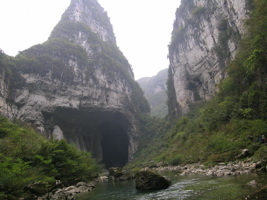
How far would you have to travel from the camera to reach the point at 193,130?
2802 cm

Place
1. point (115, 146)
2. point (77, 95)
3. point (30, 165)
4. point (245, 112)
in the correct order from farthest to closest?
point (115, 146)
point (77, 95)
point (245, 112)
point (30, 165)

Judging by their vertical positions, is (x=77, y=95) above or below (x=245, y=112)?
above

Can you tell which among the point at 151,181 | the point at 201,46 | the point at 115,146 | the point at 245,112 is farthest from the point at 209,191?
the point at 115,146

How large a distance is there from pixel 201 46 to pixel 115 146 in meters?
35.7

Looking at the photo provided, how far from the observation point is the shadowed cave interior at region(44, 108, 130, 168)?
39.7 meters

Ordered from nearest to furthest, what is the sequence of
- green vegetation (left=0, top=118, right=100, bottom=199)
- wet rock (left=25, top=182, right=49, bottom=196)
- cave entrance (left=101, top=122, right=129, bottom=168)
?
1. green vegetation (left=0, top=118, right=100, bottom=199)
2. wet rock (left=25, top=182, right=49, bottom=196)
3. cave entrance (left=101, top=122, right=129, bottom=168)

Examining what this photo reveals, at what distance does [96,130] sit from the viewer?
4903cm

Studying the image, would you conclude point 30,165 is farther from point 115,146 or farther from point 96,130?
point 115,146

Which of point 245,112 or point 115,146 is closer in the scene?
point 245,112

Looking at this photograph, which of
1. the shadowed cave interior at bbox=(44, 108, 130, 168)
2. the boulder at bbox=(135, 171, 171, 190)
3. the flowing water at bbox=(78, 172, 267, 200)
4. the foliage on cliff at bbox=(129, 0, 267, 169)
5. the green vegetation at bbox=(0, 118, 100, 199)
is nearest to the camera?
the flowing water at bbox=(78, 172, 267, 200)

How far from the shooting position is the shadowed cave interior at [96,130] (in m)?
39.7

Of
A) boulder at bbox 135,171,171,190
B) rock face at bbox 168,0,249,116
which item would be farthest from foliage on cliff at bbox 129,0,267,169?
rock face at bbox 168,0,249,116

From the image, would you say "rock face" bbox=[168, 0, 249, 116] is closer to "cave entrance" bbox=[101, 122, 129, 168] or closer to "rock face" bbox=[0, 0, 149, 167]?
"rock face" bbox=[0, 0, 149, 167]

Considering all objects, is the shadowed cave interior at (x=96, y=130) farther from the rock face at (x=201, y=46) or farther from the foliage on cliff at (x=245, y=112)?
the foliage on cliff at (x=245, y=112)
